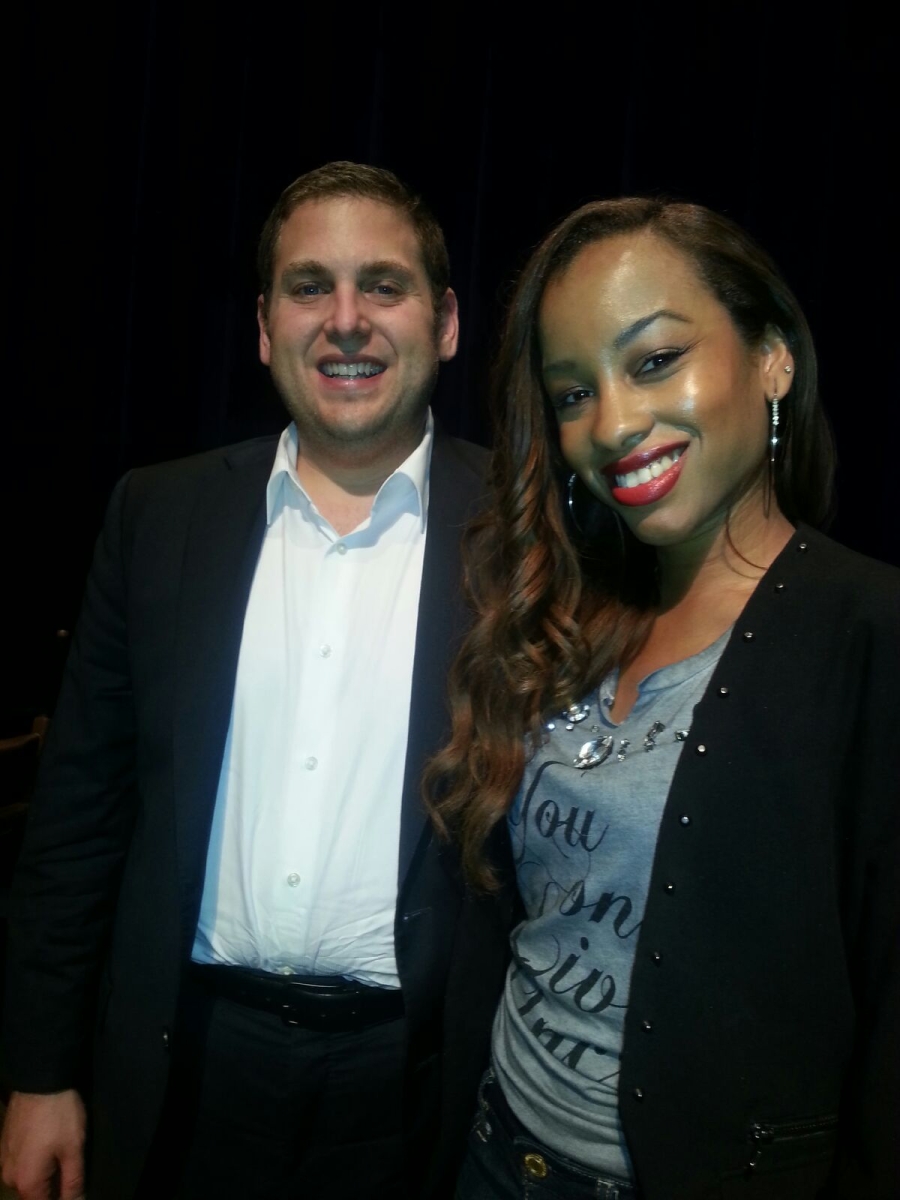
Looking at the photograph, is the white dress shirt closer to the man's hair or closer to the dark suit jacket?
the dark suit jacket

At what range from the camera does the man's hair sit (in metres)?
1.38

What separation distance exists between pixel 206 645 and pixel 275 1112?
0.63 meters

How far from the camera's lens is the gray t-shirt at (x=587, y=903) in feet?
3.03

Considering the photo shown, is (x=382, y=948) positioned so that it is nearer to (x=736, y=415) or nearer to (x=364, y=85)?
(x=736, y=415)

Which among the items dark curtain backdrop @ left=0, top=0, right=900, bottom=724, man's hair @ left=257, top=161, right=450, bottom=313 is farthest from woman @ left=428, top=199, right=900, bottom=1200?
dark curtain backdrop @ left=0, top=0, right=900, bottom=724

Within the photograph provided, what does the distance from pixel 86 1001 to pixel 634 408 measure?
44.1 inches

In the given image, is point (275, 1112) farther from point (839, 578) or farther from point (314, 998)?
point (839, 578)

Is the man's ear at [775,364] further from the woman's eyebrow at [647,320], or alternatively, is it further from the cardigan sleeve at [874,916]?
the cardigan sleeve at [874,916]

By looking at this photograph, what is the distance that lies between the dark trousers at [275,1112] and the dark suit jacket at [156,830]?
5 centimetres

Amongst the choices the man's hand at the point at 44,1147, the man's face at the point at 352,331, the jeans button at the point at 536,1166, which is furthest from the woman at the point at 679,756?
the man's hand at the point at 44,1147

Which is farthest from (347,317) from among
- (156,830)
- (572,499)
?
(156,830)

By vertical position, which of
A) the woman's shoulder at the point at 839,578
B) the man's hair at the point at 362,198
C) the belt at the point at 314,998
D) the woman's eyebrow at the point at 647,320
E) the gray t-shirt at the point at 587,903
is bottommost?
the belt at the point at 314,998

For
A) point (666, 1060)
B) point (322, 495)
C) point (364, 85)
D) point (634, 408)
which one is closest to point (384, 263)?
point (322, 495)

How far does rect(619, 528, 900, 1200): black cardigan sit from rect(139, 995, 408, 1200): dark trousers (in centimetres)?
46
